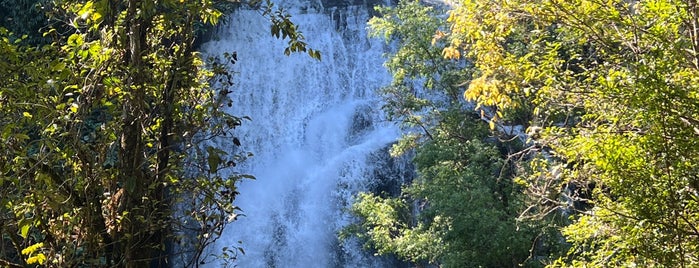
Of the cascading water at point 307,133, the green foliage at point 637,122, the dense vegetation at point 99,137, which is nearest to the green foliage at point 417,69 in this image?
the cascading water at point 307,133

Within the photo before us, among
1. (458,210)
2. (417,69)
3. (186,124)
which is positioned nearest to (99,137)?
(186,124)

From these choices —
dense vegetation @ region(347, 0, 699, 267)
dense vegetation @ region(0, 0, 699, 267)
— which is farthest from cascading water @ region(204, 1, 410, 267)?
dense vegetation @ region(0, 0, 699, 267)

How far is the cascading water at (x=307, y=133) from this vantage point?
48.2 ft

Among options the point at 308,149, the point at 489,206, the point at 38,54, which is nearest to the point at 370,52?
the point at 308,149

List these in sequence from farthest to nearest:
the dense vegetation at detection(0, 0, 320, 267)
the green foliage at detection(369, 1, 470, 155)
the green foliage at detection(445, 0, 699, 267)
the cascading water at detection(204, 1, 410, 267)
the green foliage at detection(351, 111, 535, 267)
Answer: the cascading water at detection(204, 1, 410, 267)
the green foliage at detection(369, 1, 470, 155)
the green foliage at detection(351, 111, 535, 267)
the green foliage at detection(445, 0, 699, 267)
the dense vegetation at detection(0, 0, 320, 267)

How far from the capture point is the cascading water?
14.7m

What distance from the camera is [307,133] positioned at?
16844mm

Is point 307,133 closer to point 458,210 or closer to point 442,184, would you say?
point 442,184

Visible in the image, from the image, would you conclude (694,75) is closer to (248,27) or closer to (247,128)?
(247,128)

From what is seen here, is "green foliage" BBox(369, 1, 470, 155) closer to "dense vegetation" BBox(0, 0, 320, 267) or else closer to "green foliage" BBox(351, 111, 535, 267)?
"green foliage" BBox(351, 111, 535, 267)

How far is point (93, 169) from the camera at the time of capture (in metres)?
3.35

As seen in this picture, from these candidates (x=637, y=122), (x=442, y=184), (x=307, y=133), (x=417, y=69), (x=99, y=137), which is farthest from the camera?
(x=307, y=133)

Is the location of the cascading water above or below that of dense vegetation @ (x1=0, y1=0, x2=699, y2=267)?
below

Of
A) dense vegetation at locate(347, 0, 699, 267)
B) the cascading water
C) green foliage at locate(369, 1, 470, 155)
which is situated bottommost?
the cascading water
